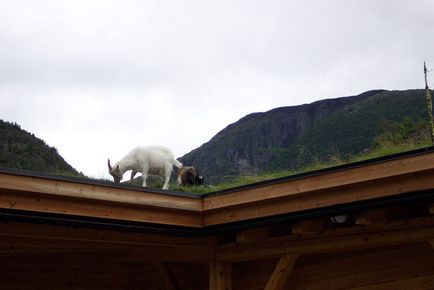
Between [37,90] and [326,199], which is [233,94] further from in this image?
[326,199]

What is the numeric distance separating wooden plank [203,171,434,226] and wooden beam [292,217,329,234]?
208mm

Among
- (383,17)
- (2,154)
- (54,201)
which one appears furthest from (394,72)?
(54,201)

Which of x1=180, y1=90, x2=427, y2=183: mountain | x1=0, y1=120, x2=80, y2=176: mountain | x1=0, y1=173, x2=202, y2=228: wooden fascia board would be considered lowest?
x1=0, y1=173, x2=202, y2=228: wooden fascia board

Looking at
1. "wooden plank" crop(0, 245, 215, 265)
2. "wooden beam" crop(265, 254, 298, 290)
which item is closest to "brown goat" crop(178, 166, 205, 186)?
"wooden plank" crop(0, 245, 215, 265)

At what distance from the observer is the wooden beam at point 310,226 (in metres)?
5.93

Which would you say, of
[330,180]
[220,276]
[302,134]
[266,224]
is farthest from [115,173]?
[302,134]

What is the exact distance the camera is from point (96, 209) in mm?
5754

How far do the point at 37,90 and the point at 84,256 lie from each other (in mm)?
12373

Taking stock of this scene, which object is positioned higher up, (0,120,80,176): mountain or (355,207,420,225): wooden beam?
(0,120,80,176): mountain

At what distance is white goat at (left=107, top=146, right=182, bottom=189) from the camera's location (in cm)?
904

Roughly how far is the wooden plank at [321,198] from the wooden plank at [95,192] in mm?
319

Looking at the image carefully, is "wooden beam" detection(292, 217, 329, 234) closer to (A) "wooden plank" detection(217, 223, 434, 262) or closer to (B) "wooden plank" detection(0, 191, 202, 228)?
(A) "wooden plank" detection(217, 223, 434, 262)

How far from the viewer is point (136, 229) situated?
6074 millimetres

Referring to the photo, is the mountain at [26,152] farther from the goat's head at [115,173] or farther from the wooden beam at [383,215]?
the wooden beam at [383,215]
